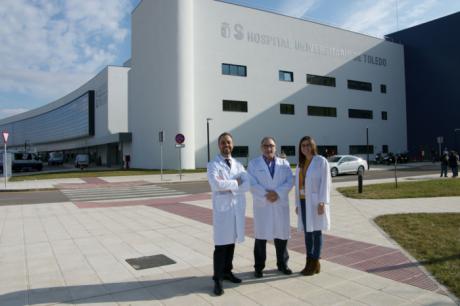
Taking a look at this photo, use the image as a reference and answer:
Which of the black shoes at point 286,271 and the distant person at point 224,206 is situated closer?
the distant person at point 224,206

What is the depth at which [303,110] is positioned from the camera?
4188 centimetres

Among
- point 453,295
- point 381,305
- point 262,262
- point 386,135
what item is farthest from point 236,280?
point 386,135

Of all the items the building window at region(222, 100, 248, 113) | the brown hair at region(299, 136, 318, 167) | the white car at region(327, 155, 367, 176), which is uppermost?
the building window at region(222, 100, 248, 113)

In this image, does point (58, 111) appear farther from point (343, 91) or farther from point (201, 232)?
point (201, 232)

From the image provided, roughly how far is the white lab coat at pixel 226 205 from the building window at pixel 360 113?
145 ft

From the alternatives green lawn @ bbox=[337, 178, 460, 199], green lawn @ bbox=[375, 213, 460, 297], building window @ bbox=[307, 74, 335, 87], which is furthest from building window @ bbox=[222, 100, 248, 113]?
green lawn @ bbox=[375, 213, 460, 297]

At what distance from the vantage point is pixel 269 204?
4.88 m

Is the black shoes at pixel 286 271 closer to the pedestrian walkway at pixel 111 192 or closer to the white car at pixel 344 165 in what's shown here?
the pedestrian walkway at pixel 111 192

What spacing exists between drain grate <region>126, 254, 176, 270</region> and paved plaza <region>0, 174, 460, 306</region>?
103 mm

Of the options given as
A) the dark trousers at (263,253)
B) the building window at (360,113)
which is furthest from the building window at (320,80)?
the dark trousers at (263,253)

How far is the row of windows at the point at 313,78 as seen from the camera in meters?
37.0

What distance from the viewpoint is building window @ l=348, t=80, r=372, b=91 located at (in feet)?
153

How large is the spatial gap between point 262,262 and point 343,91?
43.4 metres

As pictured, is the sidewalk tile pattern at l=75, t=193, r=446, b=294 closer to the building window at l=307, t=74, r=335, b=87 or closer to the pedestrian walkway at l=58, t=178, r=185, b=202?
the pedestrian walkway at l=58, t=178, r=185, b=202
